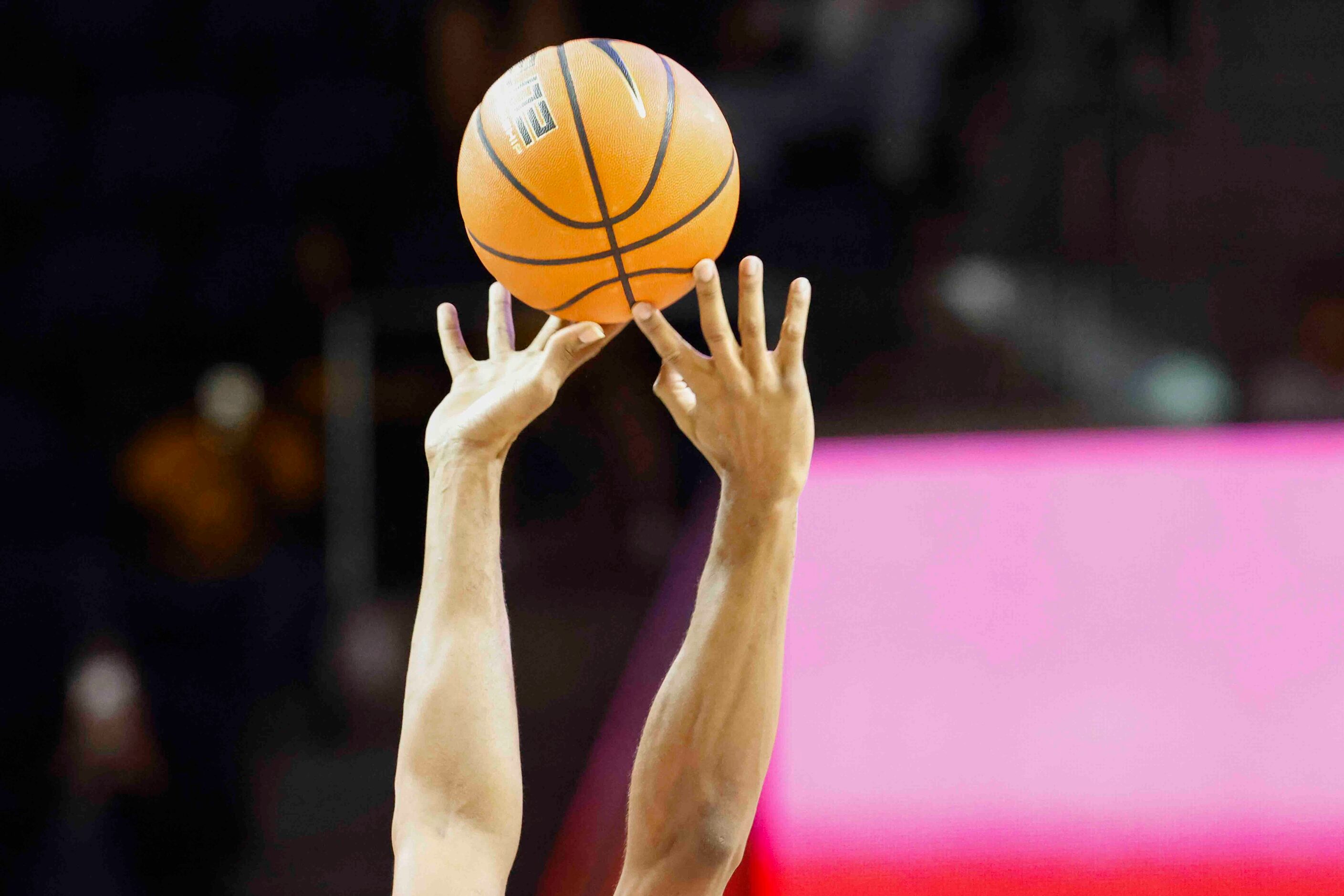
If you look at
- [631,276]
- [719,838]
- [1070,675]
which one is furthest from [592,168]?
[1070,675]

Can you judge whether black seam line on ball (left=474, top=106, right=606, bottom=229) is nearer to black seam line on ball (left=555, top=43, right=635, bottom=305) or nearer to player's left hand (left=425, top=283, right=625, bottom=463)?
black seam line on ball (left=555, top=43, right=635, bottom=305)

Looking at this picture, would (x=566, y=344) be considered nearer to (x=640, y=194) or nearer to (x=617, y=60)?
(x=640, y=194)

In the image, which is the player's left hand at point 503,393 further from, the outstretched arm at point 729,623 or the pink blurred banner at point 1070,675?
the pink blurred banner at point 1070,675

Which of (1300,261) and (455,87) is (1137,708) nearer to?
(1300,261)

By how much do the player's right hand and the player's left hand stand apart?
122 millimetres

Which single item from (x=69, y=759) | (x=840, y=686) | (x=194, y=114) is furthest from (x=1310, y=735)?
(x=194, y=114)

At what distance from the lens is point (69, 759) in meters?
3.74

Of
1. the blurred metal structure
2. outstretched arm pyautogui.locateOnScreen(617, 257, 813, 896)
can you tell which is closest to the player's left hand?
outstretched arm pyautogui.locateOnScreen(617, 257, 813, 896)

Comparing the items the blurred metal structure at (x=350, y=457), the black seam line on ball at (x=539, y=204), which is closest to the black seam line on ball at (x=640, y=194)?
the black seam line on ball at (x=539, y=204)

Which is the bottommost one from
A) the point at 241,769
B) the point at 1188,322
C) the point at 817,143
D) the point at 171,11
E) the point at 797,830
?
the point at 241,769

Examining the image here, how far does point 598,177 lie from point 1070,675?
1.24 meters

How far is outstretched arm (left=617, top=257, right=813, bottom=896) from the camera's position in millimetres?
1246

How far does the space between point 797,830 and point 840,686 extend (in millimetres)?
345

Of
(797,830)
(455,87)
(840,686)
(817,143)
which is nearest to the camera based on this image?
(797,830)
